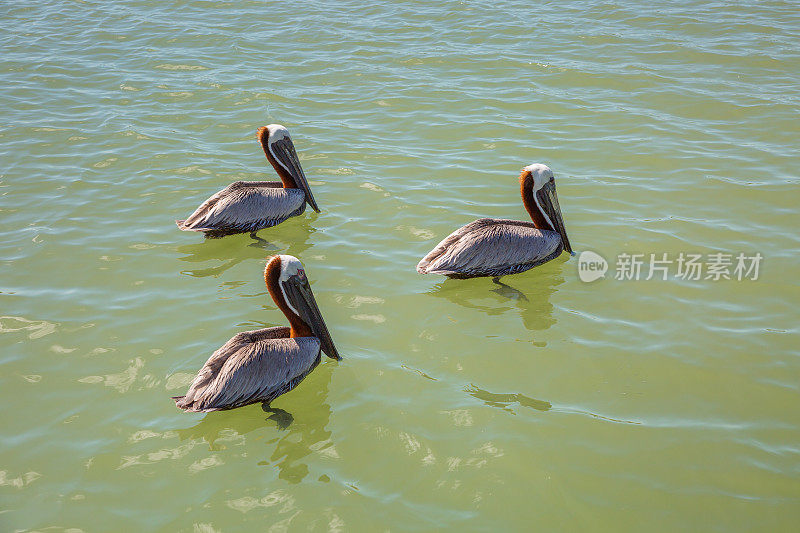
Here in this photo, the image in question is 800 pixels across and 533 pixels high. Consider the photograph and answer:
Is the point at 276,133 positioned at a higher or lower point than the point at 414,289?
higher

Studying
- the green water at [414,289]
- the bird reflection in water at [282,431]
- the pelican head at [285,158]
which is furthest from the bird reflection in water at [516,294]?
the pelican head at [285,158]

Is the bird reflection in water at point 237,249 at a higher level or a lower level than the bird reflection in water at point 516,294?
higher

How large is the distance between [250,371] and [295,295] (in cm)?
78

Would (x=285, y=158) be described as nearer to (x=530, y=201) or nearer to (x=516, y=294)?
(x=530, y=201)

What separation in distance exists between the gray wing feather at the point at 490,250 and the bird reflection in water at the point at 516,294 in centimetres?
14

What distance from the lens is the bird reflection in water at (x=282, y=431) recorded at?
4453 mm

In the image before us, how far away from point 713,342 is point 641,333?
21.2 inches

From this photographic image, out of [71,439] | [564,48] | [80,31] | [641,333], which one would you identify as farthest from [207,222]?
[80,31]

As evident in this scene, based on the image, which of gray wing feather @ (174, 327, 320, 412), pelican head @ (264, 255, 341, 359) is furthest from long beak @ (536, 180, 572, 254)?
gray wing feather @ (174, 327, 320, 412)

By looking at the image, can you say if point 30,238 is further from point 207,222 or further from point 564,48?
point 564,48

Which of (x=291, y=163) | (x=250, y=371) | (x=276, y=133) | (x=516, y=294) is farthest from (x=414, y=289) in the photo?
(x=276, y=133)

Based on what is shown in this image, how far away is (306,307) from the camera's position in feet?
17.3

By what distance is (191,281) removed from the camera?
6.45 metres

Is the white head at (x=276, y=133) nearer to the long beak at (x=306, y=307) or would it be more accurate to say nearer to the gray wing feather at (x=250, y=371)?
the long beak at (x=306, y=307)
